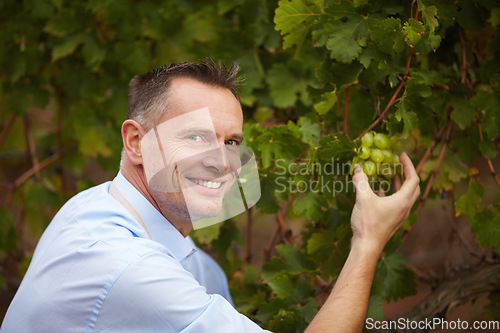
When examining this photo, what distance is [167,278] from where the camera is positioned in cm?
105

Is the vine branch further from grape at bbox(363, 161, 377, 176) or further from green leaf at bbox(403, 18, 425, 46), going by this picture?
green leaf at bbox(403, 18, 425, 46)

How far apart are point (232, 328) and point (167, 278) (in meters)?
0.17

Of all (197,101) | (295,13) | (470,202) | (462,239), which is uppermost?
(295,13)

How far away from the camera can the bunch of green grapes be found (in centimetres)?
134

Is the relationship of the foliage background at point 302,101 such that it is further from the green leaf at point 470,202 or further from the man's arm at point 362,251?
the man's arm at point 362,251

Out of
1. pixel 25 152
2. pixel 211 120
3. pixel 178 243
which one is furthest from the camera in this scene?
pixel 25 152

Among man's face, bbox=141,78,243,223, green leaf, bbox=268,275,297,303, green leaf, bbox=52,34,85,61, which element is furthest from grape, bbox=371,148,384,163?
green leaf, bbox=52,34,85,61

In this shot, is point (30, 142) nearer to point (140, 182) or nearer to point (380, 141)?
point (140, 182)

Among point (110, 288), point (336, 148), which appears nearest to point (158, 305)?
point (110, 288)

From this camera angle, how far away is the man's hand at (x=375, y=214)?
1.26 meters

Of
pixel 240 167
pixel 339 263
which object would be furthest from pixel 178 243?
→ pixel 339 263

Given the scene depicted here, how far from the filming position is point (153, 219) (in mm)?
1375

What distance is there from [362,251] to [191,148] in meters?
0.51

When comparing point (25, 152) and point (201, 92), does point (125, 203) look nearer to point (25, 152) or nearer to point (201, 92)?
point (201, 92)
